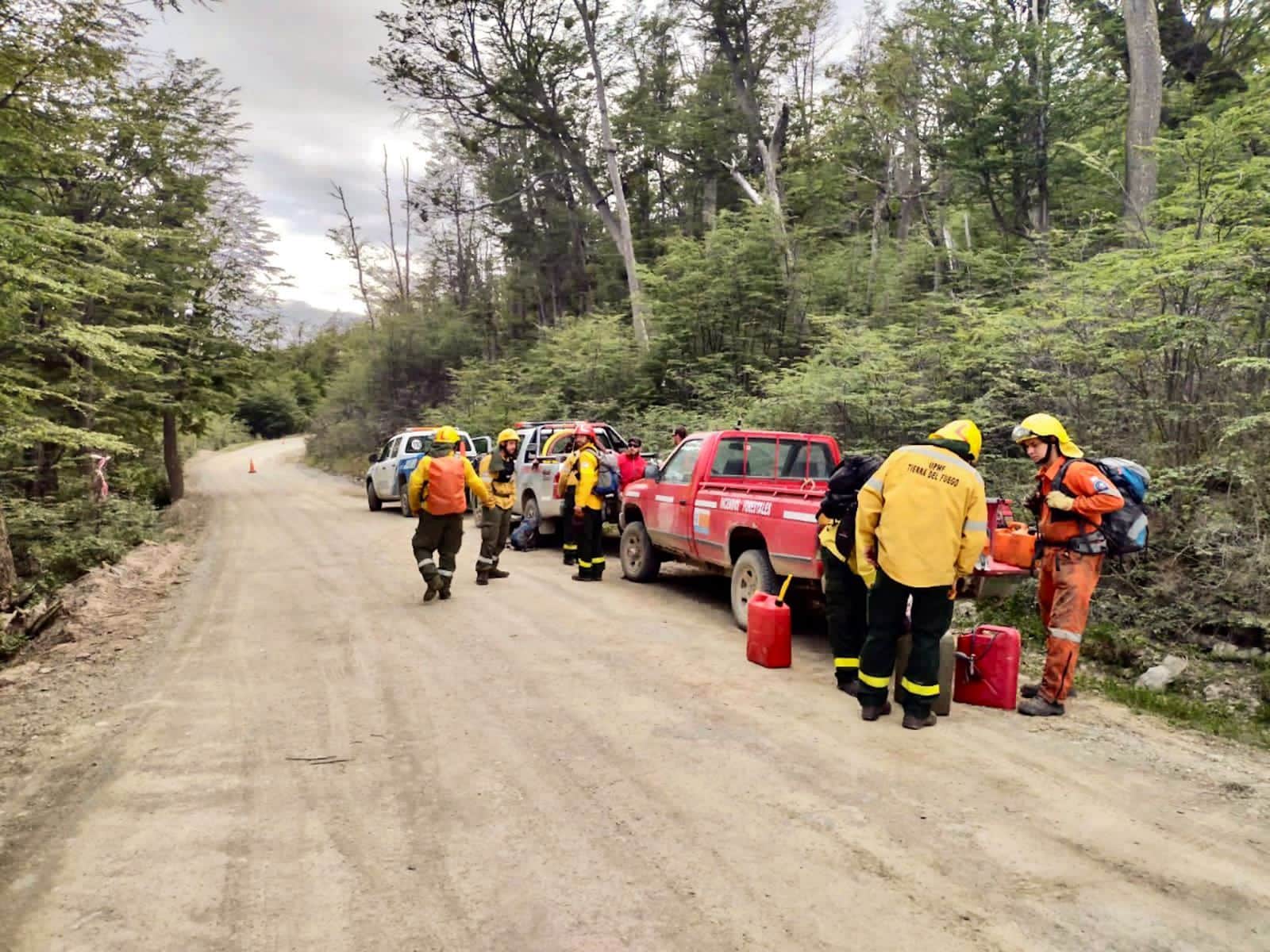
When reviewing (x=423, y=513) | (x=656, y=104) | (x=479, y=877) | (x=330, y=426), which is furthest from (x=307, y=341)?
(x=479, y=877)

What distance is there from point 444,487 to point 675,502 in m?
2.56

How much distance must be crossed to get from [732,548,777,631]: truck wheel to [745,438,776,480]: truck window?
1.08m

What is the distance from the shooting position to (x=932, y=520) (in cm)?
482

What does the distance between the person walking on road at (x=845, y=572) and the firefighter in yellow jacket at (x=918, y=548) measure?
1.32ft

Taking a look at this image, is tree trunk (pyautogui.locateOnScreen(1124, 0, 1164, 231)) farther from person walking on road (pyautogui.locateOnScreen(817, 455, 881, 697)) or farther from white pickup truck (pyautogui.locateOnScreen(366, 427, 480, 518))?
white pickup truck (pyautogui.locateOnScreen(366, 427, 480, 518))

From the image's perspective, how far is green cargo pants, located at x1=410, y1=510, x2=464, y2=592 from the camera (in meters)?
8.62

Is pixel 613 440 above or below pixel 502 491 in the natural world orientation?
above

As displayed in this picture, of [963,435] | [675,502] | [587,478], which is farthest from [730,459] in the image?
[963,435]

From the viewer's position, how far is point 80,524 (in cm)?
1354

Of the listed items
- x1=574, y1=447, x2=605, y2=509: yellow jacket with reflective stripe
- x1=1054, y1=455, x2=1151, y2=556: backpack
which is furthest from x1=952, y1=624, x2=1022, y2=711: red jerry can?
x1=574, y1=447, x2=605, y2=509: yellow jacket with reflective stripe

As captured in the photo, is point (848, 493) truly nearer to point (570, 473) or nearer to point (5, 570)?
point (570, 473)

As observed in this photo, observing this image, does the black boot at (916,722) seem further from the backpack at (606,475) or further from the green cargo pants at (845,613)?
the backpack at (606,475)

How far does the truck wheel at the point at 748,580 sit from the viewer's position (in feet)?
22.7

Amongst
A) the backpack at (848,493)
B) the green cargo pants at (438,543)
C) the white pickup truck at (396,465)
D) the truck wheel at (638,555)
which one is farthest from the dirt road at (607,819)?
the white pickup truck at (396,465)
